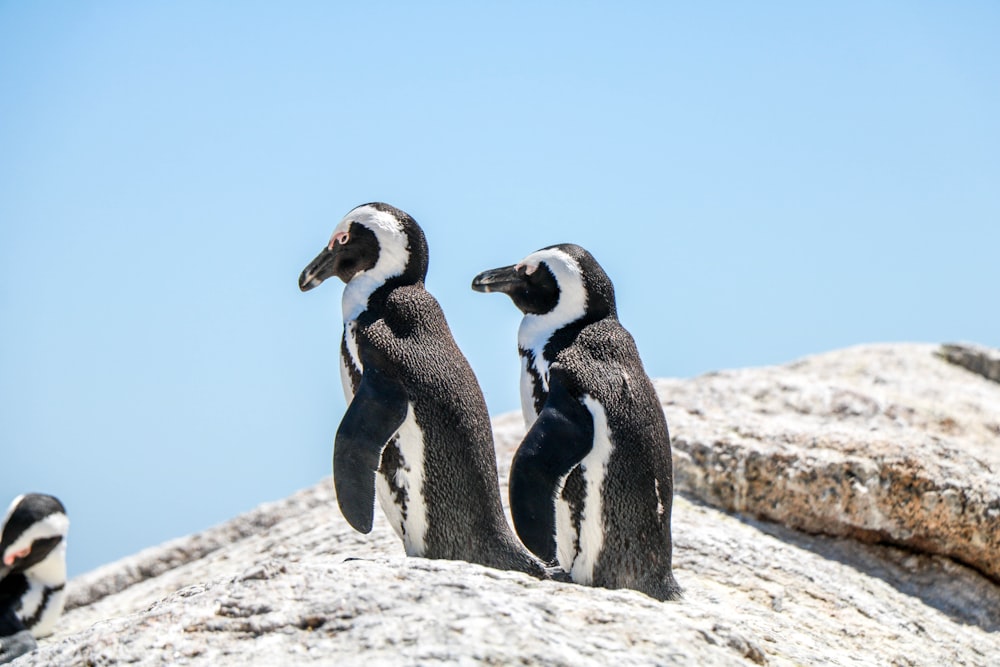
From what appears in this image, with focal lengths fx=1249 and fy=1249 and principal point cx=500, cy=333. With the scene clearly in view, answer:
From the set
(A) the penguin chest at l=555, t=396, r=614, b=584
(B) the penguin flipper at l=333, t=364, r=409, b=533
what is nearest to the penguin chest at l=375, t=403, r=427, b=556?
(B) the penguin flipper at l=333, t=364, r=409, b=533

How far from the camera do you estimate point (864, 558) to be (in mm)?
7496

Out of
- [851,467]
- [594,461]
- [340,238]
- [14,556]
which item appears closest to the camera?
[594,461]

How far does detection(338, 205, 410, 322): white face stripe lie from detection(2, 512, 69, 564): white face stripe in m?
3.68

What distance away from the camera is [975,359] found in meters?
11.4

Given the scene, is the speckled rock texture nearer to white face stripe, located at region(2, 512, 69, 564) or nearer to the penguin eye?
white face stripe, located at region(2, 512, 69, 564)

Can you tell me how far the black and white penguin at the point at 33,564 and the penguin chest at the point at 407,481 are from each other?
12.4ft

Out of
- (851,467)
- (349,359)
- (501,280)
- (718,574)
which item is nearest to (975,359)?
(851,467)

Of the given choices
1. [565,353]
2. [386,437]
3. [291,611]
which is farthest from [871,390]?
[291,611]

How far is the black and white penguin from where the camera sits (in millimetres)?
7992

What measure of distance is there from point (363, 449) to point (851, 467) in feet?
12.1

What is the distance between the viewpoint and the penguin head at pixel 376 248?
5.50 meters

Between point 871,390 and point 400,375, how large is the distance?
17.3 feet

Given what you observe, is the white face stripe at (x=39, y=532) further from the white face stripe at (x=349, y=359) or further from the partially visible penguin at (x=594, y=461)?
the partially visible penguin at (x=594, y=461)

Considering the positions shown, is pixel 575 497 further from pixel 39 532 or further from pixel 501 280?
pixel 39 532
